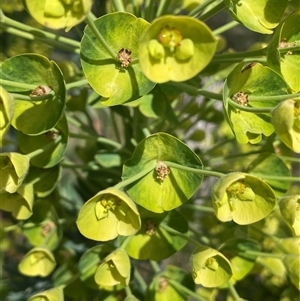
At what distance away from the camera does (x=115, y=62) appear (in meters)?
0.88

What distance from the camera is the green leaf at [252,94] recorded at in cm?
88

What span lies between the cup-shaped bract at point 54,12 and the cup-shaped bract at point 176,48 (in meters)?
0.13

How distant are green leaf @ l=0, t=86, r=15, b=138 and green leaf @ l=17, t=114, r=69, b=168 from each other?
0.18 meters

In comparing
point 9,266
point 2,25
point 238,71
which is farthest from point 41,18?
point 9,266

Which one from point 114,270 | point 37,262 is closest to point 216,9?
point 114,270

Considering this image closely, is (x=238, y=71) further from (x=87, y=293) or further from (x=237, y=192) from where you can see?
(x=87, y=293)

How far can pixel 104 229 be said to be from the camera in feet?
2.81

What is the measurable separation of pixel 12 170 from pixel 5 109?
17cm

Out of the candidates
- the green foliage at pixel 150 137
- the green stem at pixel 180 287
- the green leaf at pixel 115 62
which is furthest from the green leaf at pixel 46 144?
the green stem at pixel 180 287

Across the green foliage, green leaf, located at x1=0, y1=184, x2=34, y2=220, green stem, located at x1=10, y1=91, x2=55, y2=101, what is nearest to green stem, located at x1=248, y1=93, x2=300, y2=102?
the green foliage

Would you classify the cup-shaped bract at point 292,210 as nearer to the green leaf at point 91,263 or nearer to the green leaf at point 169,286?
the green leaf at point 169,286

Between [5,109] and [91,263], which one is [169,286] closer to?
[91,263]

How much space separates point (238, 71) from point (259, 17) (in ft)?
0.48

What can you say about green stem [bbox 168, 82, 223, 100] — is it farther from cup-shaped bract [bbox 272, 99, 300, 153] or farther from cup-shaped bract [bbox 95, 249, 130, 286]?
cup-shaped bract [bbox 95, 249, 130, 286]
